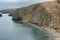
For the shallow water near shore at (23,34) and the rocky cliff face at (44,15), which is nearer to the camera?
the shallow water near shore at (23,34)

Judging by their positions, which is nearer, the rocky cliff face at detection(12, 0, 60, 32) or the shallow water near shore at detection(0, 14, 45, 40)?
the shallow water near shore at detection(0, 14, 45, 40)

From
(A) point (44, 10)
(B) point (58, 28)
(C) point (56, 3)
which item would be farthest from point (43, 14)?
(B) point (58, 28)

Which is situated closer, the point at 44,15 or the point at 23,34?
the point at 23,34

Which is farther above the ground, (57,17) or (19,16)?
(57,17)

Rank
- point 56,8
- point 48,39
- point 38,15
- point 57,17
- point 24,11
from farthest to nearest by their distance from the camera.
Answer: point 24,11 < point 38,15 < point 56,8 < point 57,17 < point 48,39

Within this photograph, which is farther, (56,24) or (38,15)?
(38,15)

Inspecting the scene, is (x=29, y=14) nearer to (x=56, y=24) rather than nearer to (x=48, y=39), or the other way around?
(x=56, y=24)

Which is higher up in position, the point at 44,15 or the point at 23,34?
the point at 44,15

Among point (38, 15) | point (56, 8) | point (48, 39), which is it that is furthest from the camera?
point (38, 15)
